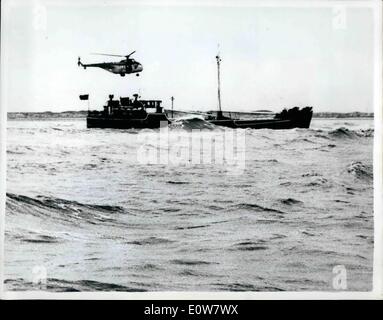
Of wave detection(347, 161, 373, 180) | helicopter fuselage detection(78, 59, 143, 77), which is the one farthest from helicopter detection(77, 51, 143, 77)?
wave detection(347, 161, 373, 180)

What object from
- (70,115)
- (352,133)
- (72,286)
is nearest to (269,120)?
(352,133)

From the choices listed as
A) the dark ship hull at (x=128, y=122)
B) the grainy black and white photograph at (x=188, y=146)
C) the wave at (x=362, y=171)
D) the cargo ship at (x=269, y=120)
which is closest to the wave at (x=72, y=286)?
the grainy black and white photograph at (x=188, y=146)

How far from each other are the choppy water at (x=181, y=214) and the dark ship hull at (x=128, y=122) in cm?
3

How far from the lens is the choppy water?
210 centimetres

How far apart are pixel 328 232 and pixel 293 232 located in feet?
0.43

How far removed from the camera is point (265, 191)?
7.11 feet

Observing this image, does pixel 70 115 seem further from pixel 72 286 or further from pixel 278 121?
pixel 278 121

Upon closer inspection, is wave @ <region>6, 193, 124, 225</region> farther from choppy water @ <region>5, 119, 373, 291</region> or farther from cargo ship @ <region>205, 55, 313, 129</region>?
cargo ship @ <region>205, 55, 313, 129</region>

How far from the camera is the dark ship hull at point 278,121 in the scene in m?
2.20

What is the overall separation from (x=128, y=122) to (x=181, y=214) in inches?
16.6

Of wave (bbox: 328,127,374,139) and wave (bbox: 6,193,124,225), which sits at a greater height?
wave (bbox: 328,127,374,139)

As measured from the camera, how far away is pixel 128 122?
2.23 metres

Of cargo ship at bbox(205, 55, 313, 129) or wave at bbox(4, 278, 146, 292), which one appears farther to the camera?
cargo ship at bbox(205, 55, 313, 129)

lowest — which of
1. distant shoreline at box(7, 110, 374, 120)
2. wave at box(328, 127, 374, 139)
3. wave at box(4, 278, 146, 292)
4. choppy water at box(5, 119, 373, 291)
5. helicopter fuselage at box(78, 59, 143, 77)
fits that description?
wave at box(4, 278, 146, 292)
